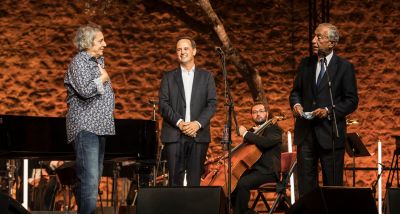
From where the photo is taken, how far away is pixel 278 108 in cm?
1008

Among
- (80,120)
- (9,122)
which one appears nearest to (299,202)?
(80,120)

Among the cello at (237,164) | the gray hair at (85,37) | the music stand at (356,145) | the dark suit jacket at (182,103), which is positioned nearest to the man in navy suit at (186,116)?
the dark suit jacket at (182,103)

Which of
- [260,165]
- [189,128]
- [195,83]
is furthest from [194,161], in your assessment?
[260,165]

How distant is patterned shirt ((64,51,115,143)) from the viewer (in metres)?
4.88

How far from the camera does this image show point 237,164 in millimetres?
7367

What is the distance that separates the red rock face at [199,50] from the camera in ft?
31.8

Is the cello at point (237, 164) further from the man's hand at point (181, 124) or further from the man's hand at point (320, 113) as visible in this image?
the man's hand at point (320, 113)

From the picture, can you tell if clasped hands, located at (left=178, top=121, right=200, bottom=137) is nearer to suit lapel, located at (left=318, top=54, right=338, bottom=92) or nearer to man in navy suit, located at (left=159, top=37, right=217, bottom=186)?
man in navy suit, located at (left=159, top=37, right=217, bottom=186)

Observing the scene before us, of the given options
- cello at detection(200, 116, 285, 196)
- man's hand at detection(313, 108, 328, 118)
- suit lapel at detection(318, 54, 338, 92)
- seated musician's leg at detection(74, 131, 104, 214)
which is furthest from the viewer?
cello at detection(200, 116, 285, 196)

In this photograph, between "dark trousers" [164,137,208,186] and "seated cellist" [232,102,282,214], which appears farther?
"seated cellist" [232,102,282,214]

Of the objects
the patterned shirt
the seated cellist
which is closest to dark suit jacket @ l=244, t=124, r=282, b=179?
the seated cellist

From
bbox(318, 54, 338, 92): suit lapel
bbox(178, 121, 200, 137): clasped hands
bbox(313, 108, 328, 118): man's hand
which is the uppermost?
bbox(318, 54, 338, 92): suit lapel

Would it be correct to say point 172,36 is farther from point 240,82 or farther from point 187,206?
point 187,206

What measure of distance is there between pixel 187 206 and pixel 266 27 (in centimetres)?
611
